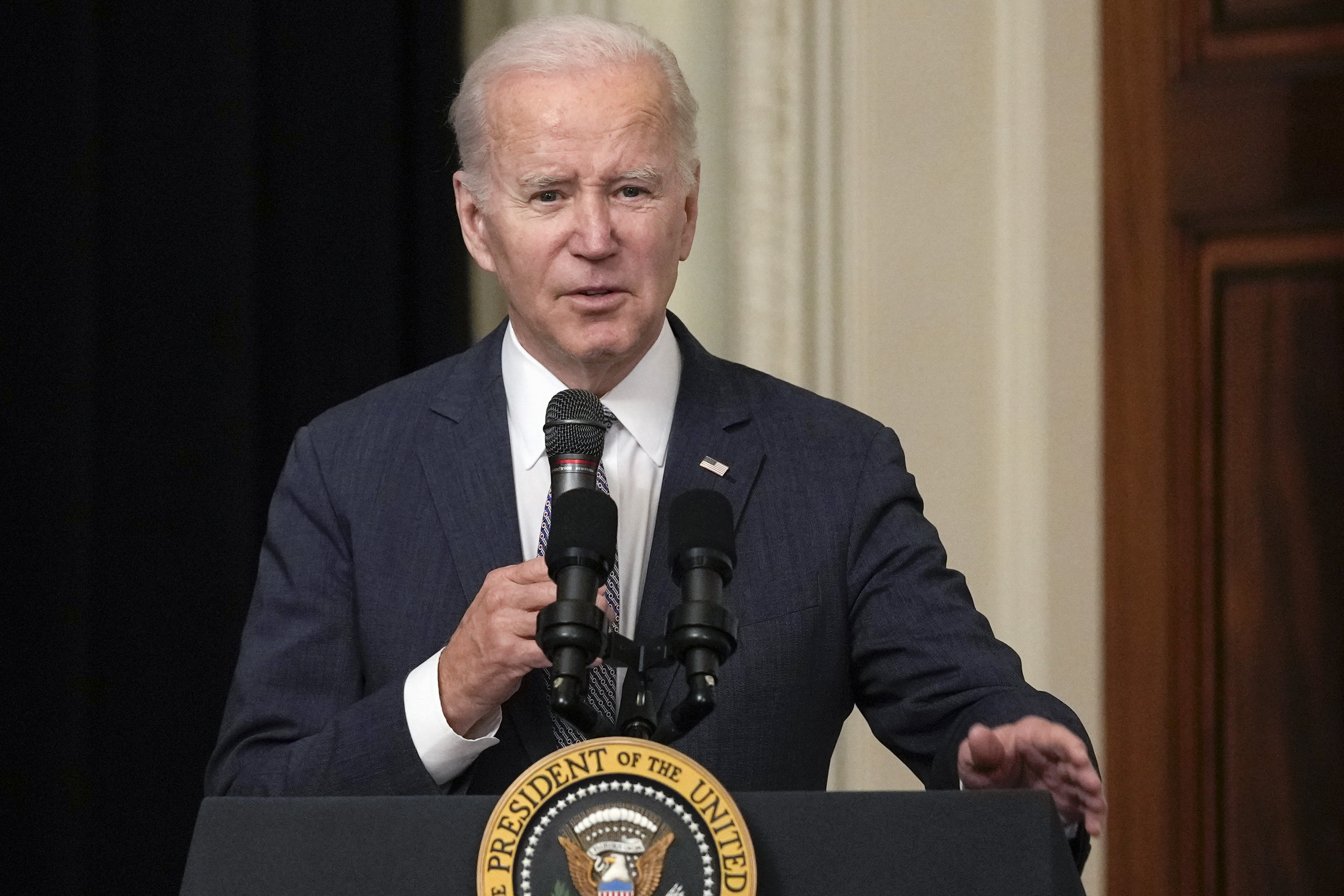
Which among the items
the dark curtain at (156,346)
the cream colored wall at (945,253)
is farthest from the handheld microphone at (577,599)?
the cream colored wall at (945,253)

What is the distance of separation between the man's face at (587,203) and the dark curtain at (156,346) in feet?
3.33

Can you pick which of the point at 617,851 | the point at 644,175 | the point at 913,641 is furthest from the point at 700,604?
the point at 644,175

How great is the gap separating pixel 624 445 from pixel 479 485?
0.19 m

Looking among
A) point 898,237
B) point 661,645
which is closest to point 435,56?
point 898,237

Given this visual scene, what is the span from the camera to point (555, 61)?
6.01ft

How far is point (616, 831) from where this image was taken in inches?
42.3

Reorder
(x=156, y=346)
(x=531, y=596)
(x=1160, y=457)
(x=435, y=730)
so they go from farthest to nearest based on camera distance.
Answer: (x=1160, y=457) → (x=156, y=346) → (x=435, y=730) → (x=531, y=596)

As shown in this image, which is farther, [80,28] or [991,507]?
[991,507]

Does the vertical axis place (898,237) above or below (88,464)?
above

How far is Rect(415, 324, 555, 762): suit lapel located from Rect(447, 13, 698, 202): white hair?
24 cm

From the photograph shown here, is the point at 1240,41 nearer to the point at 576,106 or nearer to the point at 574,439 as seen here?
the point at 576,106

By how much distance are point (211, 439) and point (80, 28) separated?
2.27 ft

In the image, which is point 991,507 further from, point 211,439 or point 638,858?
point 638,858

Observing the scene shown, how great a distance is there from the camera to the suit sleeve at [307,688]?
1543 millimetres
